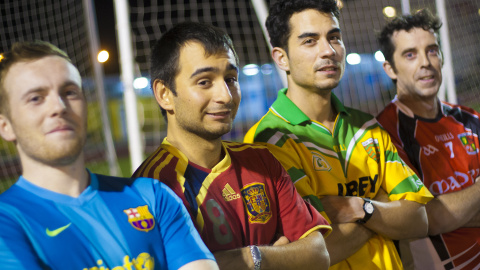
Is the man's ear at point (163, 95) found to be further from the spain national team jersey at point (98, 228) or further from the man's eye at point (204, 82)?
the spain national team jersey at point (98, 228)

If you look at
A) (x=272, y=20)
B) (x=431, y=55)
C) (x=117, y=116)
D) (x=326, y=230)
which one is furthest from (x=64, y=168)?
(x=117, y=116)

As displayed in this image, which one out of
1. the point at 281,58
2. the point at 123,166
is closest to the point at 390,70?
the point at 281,58

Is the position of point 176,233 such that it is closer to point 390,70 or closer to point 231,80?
point 231,80

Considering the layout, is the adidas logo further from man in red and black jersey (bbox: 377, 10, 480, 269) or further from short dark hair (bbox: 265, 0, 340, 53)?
man in red and black jersey (bbox: 377, 10, 480, 269)

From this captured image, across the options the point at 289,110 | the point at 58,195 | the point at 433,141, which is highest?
the point at 289,110

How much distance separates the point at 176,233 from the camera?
56.2 inches

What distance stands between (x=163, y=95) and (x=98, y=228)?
78cm

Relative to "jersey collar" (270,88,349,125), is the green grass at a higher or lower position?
lower

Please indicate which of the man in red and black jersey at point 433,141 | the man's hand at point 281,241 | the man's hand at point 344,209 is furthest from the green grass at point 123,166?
the man's hand at point 281,241

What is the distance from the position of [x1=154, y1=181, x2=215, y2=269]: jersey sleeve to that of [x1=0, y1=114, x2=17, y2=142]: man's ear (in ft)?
1.38

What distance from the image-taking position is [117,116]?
536 inches

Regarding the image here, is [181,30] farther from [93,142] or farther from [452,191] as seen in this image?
[93,142]

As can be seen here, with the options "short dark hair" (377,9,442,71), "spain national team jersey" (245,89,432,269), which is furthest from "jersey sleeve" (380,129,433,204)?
"short dark hair" (377,9,442,71)

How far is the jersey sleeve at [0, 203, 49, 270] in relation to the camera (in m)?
1.18
